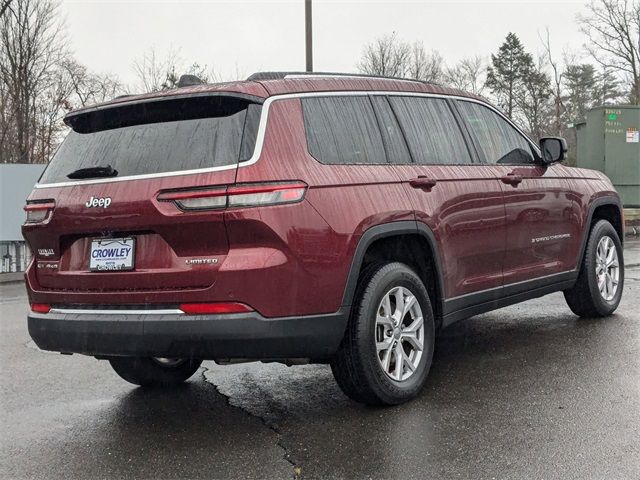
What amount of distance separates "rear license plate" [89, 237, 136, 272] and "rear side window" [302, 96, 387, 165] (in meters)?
1.00

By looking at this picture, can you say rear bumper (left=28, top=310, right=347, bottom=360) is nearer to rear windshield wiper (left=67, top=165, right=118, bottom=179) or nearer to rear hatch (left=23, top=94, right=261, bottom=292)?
rear hatch (left=23, top=94, right=261, bottom=292)

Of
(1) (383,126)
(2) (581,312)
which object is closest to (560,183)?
(2) (581,312)

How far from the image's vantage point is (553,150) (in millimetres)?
5355

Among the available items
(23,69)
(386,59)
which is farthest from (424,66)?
(23,69)

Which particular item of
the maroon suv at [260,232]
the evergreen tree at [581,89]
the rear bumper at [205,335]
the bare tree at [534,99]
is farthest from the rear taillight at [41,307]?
the evergreen tree at [581,89]

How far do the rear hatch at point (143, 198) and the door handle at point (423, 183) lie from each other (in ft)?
3.48

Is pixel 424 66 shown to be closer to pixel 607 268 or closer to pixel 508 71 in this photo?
pixel 508 71

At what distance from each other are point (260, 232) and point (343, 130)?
2.93 feet

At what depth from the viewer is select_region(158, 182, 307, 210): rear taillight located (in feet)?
10.8

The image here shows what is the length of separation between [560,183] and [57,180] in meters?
3.61

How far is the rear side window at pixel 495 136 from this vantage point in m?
4.91

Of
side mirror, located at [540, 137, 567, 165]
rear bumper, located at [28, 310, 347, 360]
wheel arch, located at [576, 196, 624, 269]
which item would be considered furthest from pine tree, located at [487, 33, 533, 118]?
rear bumper, located at [28, 310, 347, 360]

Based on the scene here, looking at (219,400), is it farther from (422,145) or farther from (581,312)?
(581,312)

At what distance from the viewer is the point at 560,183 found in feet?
18.0
